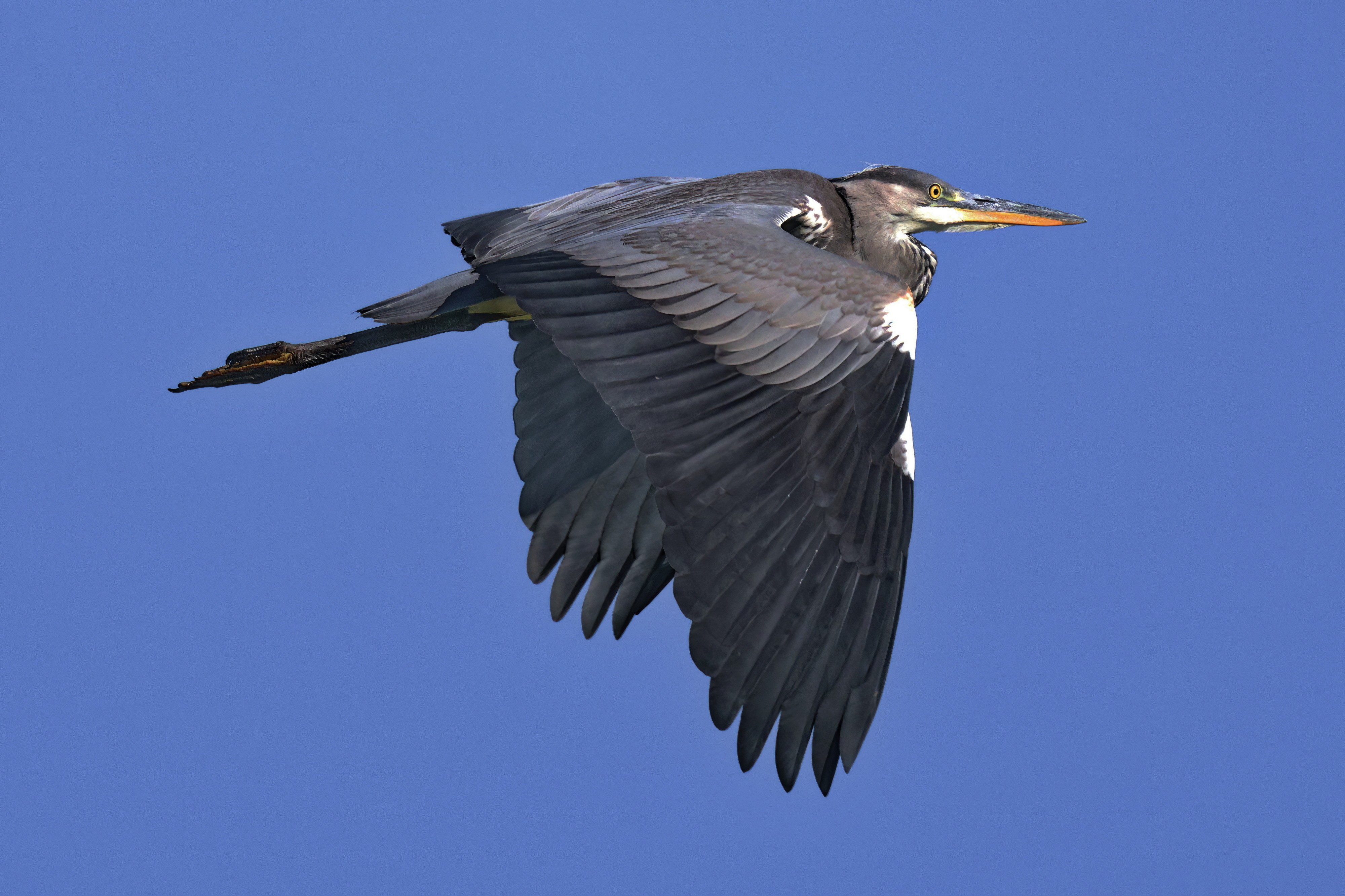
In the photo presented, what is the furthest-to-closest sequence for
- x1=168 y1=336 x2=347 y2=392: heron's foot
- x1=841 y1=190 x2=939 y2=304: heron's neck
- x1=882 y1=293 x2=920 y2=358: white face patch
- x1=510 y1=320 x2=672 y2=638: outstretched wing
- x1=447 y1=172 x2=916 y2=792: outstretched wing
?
x1=841 y1=190 x2=939 y2=304: heron's neck < x1=168 y1=336 x2=347 y2=392: heron's foot < x1=510 y1=320 x2=672 y2=638: outstretched wing < x1=882 y1=293 x2=920 y2=358: white face patch < x1=447 y1=172 x2=916 y2=792: outstretched wing

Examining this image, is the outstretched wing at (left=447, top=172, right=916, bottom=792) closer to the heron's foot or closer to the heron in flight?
the heron in flight

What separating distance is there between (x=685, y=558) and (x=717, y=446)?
1.06 feet

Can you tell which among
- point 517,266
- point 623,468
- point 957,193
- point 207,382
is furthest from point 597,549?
point 957,193

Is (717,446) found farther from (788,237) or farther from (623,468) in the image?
(623,468)

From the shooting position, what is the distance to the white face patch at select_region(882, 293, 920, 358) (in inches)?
172

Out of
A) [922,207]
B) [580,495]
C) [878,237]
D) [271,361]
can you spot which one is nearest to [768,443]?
[580,495]

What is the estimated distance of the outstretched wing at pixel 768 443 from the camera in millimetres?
4141

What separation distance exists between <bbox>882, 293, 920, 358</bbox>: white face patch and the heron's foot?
2058 millimetres

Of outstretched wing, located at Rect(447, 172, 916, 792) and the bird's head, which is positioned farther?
the bird's head

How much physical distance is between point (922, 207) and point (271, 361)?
95.5 inches

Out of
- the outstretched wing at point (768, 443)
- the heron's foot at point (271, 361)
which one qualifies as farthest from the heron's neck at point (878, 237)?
the heron's foot at point (271, 361)

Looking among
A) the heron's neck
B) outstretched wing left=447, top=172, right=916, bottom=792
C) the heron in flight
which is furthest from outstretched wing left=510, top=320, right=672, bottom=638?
the heron's neck

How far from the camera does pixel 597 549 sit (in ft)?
17.2

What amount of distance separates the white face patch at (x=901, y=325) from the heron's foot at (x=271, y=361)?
6.75 ft
